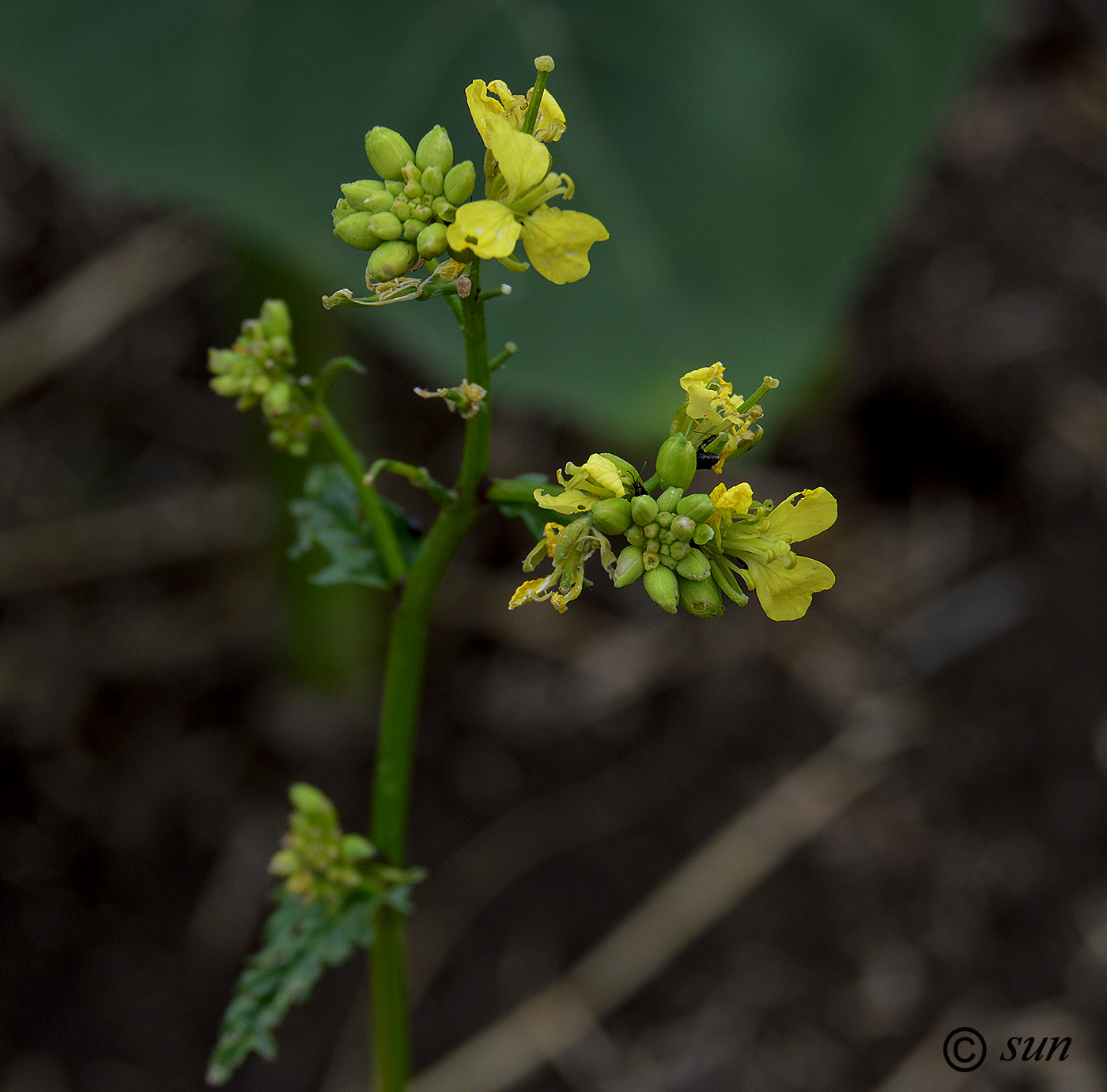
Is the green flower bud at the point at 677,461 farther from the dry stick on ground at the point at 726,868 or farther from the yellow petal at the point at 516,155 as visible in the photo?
the dry stick on ground at the point at 726,868

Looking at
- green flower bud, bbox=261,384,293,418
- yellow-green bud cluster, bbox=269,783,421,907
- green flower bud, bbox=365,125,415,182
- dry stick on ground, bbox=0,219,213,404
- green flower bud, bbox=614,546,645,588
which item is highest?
dry stick on ground, bbox=0,219,213,404

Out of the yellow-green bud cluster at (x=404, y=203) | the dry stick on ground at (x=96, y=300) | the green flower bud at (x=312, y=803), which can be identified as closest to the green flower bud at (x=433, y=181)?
the yellow-green bud cluster at (x=404, y=203)

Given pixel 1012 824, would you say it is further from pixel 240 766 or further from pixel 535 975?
pixel 240 766

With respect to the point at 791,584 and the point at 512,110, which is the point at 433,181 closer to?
the point at 512,110

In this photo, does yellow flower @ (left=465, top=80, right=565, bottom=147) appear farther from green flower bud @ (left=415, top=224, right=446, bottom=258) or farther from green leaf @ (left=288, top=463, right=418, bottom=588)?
green leaf @ (left=288, top=463, right=418, bottom=588)

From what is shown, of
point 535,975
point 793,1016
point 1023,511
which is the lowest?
point 793,1016

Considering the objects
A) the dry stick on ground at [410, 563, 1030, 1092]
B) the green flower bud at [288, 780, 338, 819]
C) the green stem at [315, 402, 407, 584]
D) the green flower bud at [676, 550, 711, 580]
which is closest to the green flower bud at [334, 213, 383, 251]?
the green stem at [315, 402, 407, 584]

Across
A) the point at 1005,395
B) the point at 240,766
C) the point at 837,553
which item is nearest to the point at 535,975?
the point at 240,766
